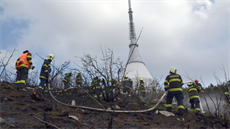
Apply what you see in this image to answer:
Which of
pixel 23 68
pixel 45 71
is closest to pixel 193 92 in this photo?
pixel 45 71

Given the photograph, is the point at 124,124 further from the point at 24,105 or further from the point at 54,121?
the point at 24,105

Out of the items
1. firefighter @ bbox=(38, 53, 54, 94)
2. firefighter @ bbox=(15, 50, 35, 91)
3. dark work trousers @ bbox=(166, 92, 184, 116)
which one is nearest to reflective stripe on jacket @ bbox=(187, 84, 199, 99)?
dark work trousers @ bbox=(166, 92, 184, 116)

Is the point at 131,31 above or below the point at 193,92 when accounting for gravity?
above

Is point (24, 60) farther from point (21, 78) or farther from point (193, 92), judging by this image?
point (193, 92)

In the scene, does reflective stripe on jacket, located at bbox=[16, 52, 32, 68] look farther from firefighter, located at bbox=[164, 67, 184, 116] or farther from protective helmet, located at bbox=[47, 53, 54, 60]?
firefighter, located at bbox=[164, 67, 184, 116]

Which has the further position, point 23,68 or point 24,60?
point 24,60

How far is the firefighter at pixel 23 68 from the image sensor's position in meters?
6.89

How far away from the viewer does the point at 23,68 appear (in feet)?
22.8

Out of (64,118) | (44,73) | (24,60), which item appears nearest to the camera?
(64,118)

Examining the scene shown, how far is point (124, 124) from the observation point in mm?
4414

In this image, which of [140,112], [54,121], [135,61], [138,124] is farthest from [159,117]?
[135,61]

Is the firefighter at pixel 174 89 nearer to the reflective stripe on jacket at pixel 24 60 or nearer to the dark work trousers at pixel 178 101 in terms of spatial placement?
the dark work trousers at pixel 178 101

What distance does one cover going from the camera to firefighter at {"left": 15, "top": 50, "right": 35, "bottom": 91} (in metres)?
6.89

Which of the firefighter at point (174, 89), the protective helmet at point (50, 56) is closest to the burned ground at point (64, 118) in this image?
the firefighter at point (174, 89)
